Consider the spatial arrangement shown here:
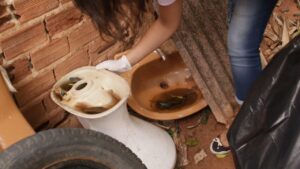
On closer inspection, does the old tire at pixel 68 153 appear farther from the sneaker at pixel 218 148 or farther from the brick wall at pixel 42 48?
the sneaker at pixel 218 148

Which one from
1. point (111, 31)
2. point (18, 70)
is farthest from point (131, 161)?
point (18, 70)

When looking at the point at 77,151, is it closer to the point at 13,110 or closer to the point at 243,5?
the point at 13,110

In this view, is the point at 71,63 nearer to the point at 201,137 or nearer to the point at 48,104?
the point at 48,104

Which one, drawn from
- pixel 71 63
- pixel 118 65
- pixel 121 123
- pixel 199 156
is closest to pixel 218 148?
pixel 199 156

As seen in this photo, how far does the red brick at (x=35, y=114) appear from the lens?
1.58 metres

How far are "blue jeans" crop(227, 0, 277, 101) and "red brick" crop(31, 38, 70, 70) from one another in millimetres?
659

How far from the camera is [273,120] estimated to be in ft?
3.52

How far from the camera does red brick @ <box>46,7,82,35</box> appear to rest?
1524mm

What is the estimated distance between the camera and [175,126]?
6.03 feet

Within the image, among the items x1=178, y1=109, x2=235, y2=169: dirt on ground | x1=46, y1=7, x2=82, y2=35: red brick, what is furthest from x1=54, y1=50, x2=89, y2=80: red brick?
x1=178, y1=109, x2=235, y2=169: dirt on ground

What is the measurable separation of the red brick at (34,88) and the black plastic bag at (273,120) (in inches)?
31.1

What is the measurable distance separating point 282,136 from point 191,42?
783mm

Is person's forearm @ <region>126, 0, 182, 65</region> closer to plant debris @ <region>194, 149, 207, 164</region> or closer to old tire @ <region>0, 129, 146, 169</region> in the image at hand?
old tire @ <region>0, 129, 146, 169</region>

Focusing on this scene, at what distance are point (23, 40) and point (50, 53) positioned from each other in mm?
144
